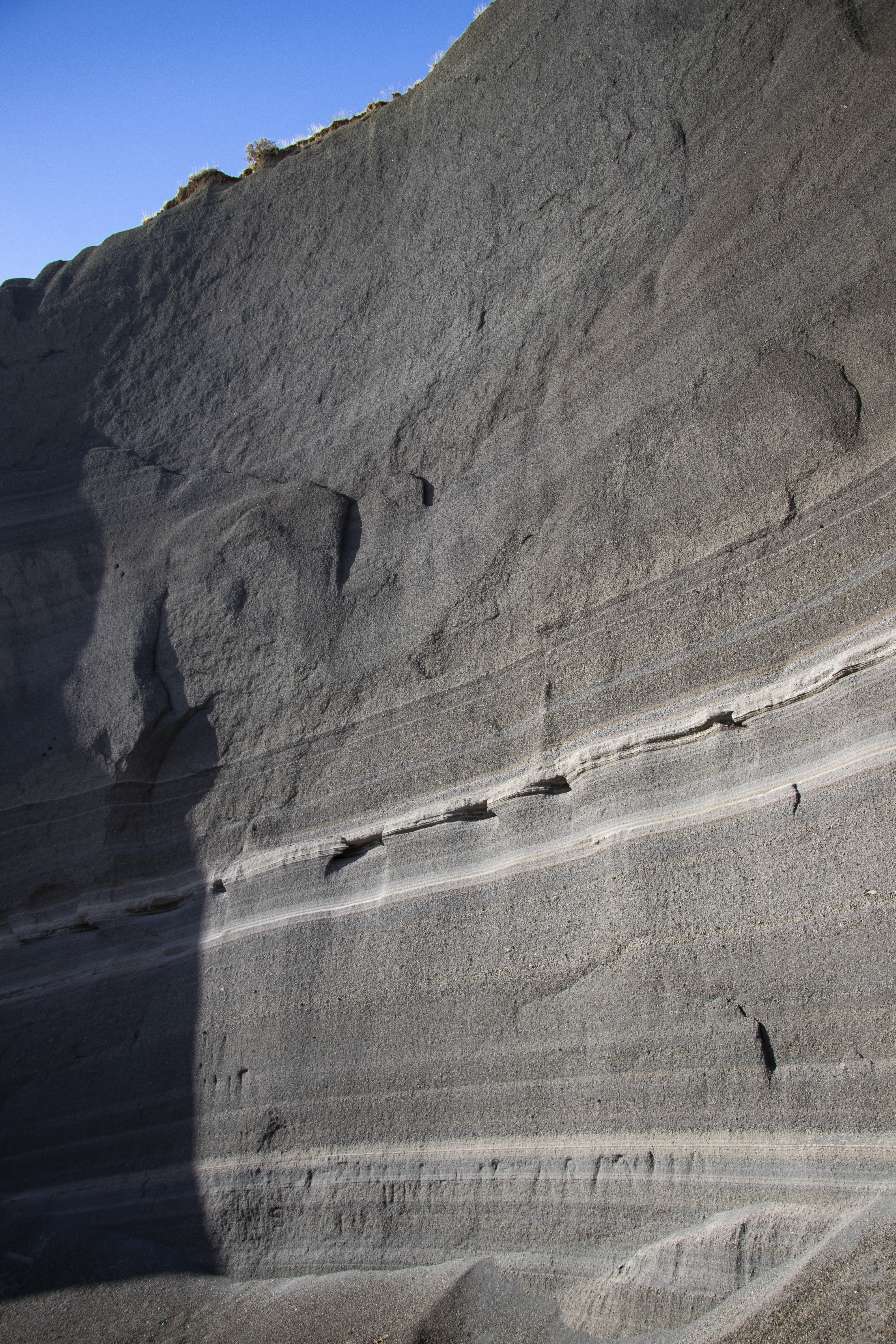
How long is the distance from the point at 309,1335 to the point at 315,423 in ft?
13.8

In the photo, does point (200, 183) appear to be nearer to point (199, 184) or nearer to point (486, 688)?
point (199, 184)

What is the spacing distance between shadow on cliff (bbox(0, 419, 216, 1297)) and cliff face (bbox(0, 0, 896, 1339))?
0.02m

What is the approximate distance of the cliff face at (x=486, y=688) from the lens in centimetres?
280

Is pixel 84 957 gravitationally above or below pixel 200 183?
below

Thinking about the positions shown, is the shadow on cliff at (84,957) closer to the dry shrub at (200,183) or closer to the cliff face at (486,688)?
the cliff face at (486,688)

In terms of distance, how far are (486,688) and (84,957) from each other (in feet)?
8.85

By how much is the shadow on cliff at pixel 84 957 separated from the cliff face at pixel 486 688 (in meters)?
0.02

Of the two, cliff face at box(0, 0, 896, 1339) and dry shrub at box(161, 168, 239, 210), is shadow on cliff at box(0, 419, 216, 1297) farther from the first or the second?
dry shrub at box(161, 168, 239, 210)

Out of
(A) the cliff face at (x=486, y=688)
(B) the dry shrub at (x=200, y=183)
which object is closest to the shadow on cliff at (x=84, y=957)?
(A) the cliff face at (x=486, y=688)

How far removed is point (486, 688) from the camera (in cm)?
382

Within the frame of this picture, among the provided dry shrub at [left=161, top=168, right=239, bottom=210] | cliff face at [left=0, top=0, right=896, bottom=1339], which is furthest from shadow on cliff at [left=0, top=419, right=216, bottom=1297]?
dry shrub at [left=161, top=168, right=239, bottom=210]

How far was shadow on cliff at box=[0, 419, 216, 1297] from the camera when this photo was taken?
152 inches

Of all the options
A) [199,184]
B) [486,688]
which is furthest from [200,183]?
[486,688]

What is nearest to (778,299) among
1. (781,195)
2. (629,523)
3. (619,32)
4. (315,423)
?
(781,195)
